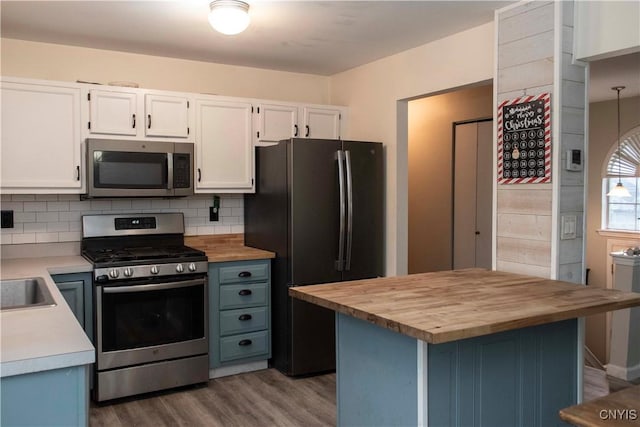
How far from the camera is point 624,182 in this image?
6.45 m

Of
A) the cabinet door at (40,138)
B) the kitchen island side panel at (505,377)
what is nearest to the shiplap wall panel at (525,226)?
the kitchen island side panel at (505,377)

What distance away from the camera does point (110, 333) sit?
11.0ft

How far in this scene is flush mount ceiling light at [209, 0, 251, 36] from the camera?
2.82m

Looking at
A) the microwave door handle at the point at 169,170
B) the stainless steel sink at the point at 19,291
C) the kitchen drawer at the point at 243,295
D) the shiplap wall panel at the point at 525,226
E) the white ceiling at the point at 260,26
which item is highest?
the white ceiling at the point at 260,26

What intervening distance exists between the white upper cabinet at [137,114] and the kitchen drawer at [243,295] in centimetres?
115

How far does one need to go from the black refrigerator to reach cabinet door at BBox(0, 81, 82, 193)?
1.34 metres

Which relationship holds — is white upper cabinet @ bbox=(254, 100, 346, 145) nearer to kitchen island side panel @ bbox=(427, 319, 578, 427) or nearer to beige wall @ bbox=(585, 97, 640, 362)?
kitchen island side panel @ bbox=(427, 319, 578, 427)

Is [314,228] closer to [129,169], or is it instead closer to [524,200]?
[129,169]

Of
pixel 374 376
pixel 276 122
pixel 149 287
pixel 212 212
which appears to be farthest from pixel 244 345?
pixel 374 376

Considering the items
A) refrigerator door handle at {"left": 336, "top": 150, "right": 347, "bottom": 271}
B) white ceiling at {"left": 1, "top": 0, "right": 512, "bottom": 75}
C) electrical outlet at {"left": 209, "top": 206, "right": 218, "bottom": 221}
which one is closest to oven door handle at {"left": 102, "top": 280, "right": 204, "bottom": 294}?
electrical outlet at {"left": 209, "top": 206, "right": 218, "bottom": 221}

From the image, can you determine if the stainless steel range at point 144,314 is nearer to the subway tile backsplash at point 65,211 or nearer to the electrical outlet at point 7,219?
the subway tile backsplash at point 65,211

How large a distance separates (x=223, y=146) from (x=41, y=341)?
103 inches

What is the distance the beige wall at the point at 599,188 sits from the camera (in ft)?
20.6

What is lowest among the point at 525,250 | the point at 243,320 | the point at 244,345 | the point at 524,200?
the point at 244,345
